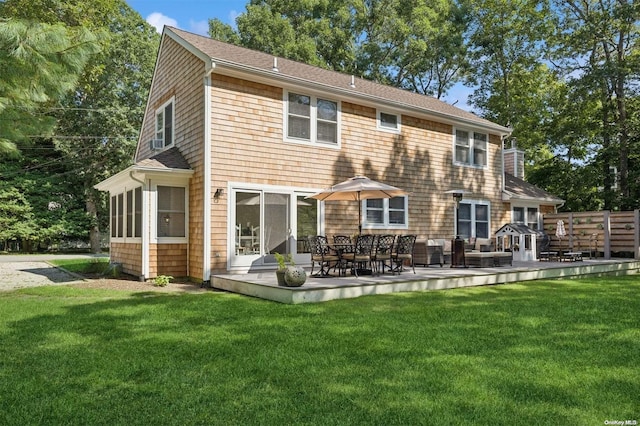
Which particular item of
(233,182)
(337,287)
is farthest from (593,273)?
(233,182)

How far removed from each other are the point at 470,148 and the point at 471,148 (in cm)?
4

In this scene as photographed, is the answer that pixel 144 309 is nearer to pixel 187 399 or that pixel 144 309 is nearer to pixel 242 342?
pixel 242 342

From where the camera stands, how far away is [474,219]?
14578 millimetres

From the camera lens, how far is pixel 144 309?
6.65 metres

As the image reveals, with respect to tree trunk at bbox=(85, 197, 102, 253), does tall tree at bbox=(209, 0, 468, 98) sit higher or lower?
higher

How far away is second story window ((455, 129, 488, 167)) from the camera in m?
14.5

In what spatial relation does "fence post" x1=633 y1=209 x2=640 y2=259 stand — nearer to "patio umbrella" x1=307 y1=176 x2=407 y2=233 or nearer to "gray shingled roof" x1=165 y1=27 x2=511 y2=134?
"gray shingled roof" x1=165 y1=27 x2=511 y2=134

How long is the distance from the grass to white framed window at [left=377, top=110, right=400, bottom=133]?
21.8 ft

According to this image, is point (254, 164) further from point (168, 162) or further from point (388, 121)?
point (388, 121)

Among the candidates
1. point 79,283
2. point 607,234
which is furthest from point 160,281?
point 607,234

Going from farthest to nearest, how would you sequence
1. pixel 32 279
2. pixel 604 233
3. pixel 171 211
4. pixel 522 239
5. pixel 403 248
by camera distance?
1. pixel 604 233
2. pixel 522 239
3. pixel 32 279
4. pixel 171 211
5. pixel 403 248

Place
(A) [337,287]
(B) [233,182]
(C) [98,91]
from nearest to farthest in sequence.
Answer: (A) [337,287] → (B) [233,182] → (C) [98,91]

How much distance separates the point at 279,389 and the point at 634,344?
12.2 ft

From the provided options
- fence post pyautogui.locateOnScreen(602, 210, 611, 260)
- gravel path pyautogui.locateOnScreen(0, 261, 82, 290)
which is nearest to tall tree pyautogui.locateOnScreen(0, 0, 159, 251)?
gravel path pyautogui.locateOnScreen(0, 261, 82, 290)
